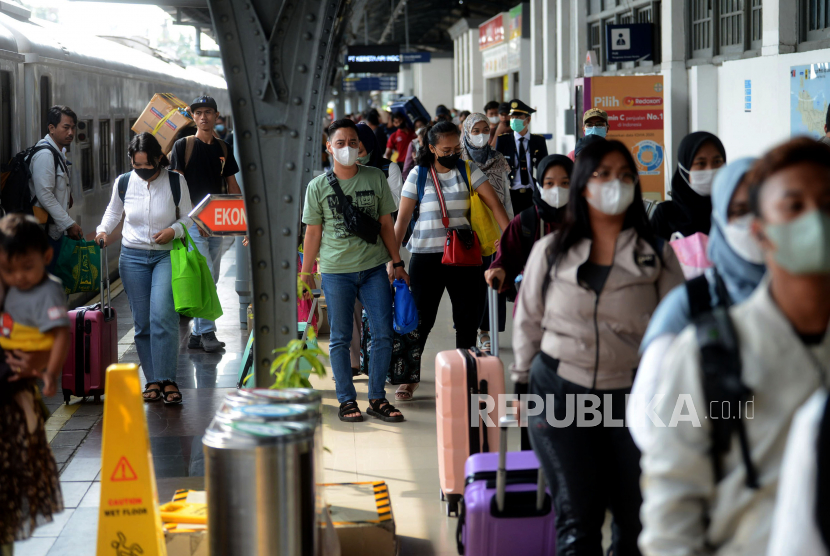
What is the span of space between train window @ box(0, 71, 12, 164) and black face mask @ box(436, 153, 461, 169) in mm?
4505

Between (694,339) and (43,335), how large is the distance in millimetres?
2133

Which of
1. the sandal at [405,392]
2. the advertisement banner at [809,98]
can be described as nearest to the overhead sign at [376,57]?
the advertisement banner at [809,98]

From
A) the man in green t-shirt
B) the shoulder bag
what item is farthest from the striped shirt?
the shoulder bag

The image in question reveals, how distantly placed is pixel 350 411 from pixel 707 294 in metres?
4.11

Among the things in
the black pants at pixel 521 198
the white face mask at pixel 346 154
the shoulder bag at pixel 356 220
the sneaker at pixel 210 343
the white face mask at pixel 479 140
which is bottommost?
the sneaker at pixel 210 343

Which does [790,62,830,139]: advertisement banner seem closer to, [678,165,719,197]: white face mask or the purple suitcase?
[678,165,719,197]: white face mask

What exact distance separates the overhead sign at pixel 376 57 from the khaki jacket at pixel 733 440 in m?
22.1

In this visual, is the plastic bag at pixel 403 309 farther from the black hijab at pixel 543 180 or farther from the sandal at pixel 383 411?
the black hijab at pixel 543 180

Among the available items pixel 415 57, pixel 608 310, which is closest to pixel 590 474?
pixel 608 310

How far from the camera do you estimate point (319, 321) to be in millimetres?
8797

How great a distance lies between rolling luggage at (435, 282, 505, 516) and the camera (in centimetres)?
→ 438

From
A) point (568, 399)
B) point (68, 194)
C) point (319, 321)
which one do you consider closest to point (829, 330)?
point (568, 399)

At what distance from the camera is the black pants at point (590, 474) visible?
Answer: 3008 millimetres

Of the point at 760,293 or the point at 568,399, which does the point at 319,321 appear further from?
the point at 760,293
